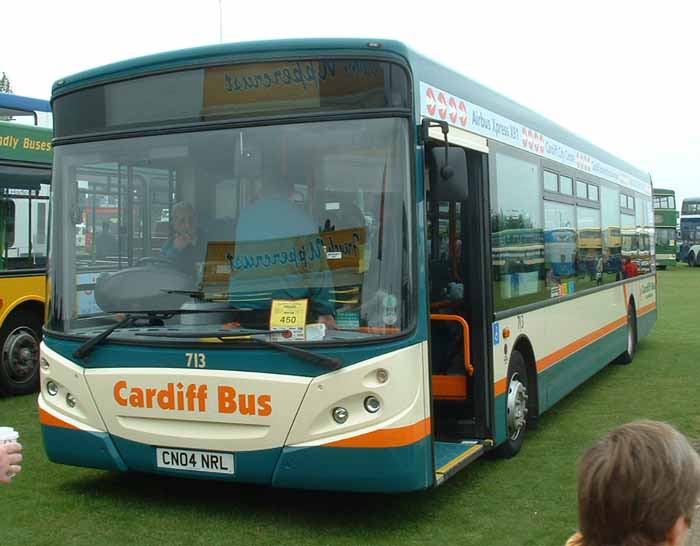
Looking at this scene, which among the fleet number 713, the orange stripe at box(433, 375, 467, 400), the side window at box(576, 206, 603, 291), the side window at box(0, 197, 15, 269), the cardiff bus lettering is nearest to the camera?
the cardiff bus lettering

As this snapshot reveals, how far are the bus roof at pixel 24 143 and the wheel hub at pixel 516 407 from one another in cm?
586

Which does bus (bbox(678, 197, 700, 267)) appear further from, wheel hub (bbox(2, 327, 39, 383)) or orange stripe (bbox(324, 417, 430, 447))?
orange stripe (bbox(324, 417, 430, 447))

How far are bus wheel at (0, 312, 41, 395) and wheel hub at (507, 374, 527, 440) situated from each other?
5670 mm

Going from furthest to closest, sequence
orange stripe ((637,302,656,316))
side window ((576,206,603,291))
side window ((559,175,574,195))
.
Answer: orange stripe ((637,302,656,316)) < side window ((576,206,603,291)) < side window ((559,175,574,195))

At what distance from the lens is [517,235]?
7.85 metres

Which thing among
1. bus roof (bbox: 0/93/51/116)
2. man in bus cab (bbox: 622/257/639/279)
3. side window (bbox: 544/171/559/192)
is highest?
bus roof (bbox: 0/93/51/116)

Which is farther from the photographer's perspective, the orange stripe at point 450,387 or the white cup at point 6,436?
the orange stripe at point 450,387

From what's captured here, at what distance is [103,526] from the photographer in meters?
5.86

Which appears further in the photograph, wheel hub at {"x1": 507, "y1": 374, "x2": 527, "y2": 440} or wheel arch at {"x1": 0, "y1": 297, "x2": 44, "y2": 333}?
wheel arch at {"x1": 0, "y1": 297, "x2": 44, "y2": 333}

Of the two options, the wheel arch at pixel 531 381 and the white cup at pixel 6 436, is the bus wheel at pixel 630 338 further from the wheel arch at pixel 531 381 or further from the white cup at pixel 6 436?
the white cup at pixel 6 436

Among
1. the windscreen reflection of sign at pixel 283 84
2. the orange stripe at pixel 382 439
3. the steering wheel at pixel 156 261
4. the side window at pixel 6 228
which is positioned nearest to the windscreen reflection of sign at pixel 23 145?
the side window at pixel 6 228

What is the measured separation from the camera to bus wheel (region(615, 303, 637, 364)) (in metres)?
13.2

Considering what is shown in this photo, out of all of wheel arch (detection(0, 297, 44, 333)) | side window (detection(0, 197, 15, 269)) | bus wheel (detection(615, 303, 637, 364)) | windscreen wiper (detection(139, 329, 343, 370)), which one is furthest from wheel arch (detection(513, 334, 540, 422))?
side window (detection(0, 197, 15, 269))

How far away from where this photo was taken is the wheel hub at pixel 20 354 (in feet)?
34.3
